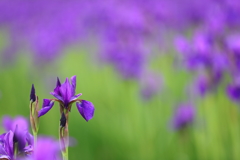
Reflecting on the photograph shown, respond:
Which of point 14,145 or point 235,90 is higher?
point 235,90

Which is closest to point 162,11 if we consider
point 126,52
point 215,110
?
point 126,52

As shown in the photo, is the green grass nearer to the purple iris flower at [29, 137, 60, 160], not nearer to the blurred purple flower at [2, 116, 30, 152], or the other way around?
the blurred purple flower at [2, 116, 30, 152]

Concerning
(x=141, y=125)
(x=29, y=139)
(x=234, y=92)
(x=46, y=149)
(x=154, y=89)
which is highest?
(x=154, y=89)

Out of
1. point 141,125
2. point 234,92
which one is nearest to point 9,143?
point 234,92

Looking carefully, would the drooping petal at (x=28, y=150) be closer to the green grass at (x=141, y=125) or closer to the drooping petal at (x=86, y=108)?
the drooping petal at (x=86, y=108)

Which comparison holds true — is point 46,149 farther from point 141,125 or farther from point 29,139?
point 141,125

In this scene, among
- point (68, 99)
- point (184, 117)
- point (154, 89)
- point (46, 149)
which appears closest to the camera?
point (46, 149)

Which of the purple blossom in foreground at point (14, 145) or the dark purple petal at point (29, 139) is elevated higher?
the dark purple petal at point (29, 139)

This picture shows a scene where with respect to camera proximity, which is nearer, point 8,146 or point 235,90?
point 8,146

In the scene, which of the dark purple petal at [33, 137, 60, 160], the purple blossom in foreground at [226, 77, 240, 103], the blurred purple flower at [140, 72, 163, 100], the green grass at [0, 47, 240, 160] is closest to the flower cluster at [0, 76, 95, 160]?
the dark purple petal at [33, 137, 60, 160]

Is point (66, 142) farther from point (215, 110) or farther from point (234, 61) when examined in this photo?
point (215, 110)

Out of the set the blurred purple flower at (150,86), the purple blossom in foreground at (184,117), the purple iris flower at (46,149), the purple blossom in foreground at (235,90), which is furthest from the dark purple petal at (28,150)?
the blurred purple flower at (150,86)

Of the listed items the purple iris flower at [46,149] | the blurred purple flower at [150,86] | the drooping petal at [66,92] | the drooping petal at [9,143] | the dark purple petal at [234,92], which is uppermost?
the blurred purple flower at [150,86]

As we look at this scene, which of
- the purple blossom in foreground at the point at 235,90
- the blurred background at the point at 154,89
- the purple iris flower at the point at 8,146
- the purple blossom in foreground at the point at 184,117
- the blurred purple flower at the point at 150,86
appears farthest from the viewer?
the blurred purple flower at the point at 150,86
